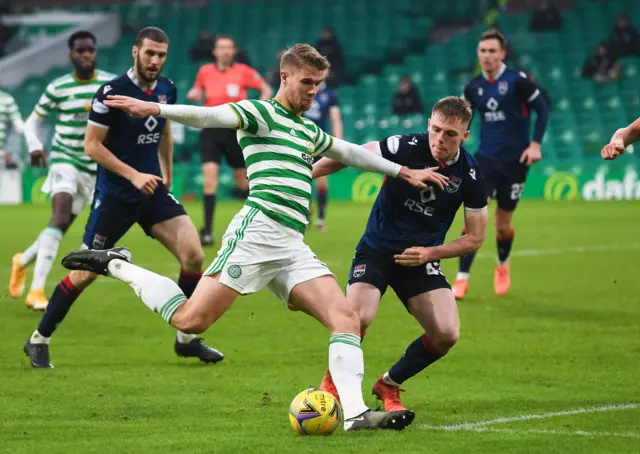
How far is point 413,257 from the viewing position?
596 centimetres

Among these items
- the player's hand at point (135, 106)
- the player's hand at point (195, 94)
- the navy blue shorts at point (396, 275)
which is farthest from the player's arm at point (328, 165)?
the player's hand at point (195, 94)

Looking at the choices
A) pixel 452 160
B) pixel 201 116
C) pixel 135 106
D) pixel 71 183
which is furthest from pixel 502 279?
pixel 135 106

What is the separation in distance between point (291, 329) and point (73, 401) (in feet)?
10.1

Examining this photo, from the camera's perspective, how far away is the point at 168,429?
18.6 ft

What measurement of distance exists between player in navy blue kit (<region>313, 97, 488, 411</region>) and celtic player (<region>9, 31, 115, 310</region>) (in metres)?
3.94

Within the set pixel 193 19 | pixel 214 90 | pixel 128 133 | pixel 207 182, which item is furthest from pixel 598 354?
pixel 193 19

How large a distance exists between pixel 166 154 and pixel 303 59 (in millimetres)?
2687

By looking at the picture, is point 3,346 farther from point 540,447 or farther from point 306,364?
point 540,447

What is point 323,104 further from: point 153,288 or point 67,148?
point 153,288

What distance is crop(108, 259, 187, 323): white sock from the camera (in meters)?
6.11

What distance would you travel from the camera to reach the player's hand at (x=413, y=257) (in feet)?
19.5

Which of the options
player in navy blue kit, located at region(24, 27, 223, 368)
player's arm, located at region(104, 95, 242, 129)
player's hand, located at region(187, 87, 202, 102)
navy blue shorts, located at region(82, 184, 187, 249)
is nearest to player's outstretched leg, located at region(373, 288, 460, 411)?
player's arm, located at region(104, 95, 242, 129)

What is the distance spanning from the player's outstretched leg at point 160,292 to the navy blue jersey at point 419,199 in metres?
1.03

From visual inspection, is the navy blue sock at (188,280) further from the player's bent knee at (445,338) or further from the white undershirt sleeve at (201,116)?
the white undershirt sleeve at (201,116)
